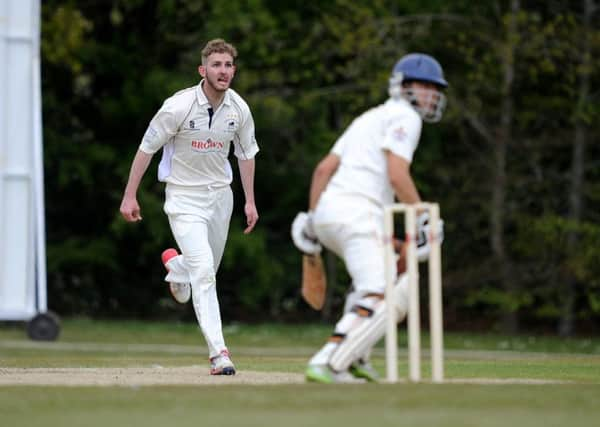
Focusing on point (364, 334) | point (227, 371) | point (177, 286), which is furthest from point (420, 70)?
point (177, 286)

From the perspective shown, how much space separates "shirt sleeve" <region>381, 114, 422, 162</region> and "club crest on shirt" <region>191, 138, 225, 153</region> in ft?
7.22

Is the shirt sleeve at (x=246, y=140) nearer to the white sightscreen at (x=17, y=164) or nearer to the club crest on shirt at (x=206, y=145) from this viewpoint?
the club crest on shirt at (x=206, y=145)

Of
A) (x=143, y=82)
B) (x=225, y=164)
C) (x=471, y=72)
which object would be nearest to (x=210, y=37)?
(x=143, y=82)

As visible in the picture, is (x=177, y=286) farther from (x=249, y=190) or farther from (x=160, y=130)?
(x=160, y=130)

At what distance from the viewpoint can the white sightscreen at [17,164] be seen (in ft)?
56.0

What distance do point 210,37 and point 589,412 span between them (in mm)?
18282

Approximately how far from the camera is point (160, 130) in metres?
9.14

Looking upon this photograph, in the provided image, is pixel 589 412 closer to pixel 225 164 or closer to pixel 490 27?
pixel 225 164

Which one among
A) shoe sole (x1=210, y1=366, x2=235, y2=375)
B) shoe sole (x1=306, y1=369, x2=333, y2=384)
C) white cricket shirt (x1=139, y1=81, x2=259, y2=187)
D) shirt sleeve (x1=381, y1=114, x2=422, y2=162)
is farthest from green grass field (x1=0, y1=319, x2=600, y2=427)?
white cricket shirt (x1=139, y1=81, x2=259, y2=187)

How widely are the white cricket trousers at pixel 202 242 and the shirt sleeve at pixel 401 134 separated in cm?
219

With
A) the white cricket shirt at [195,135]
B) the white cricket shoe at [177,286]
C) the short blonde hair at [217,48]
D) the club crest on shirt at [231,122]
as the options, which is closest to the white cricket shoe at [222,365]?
the white cricket shoe at [177,286]

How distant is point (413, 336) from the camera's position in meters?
7.02

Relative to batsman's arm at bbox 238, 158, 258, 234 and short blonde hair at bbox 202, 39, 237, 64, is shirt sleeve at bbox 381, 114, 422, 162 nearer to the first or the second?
short blonde hair at bbox 202, 39, 237, 64

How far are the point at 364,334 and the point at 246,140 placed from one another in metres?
2.68
